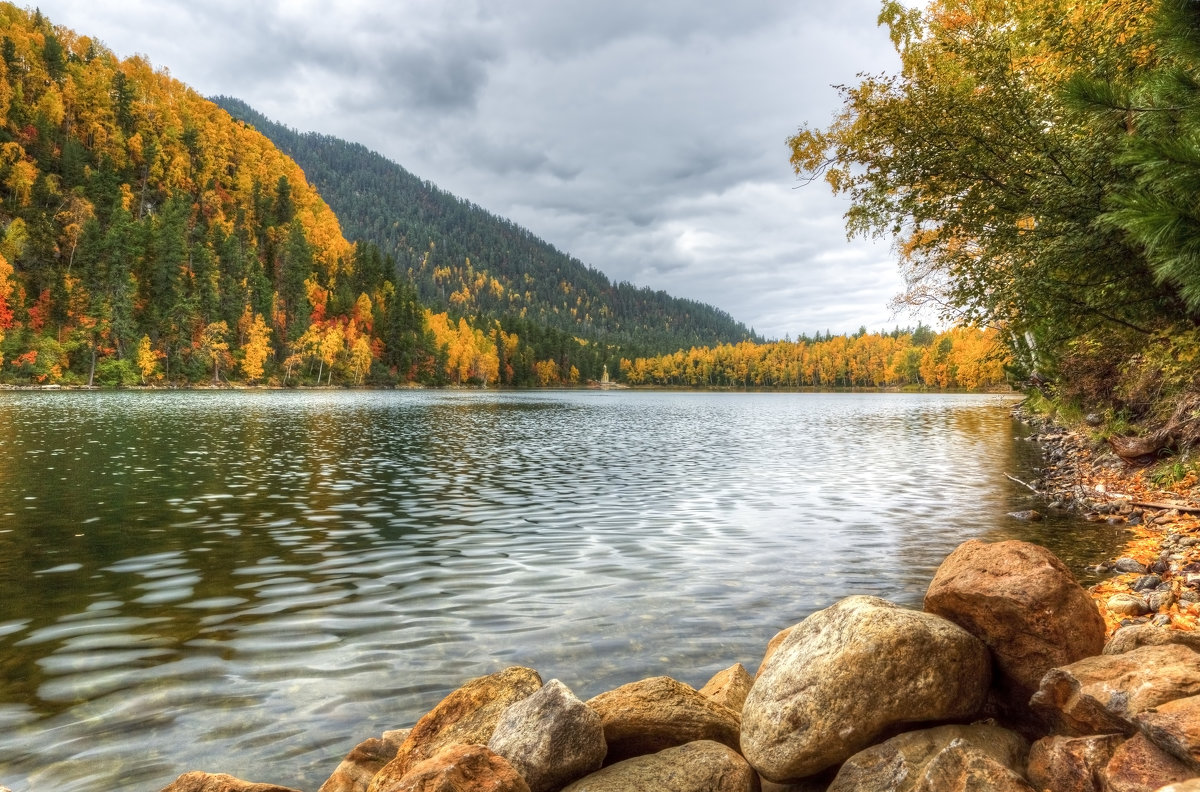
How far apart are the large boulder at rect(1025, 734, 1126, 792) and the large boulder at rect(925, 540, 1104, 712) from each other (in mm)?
1041

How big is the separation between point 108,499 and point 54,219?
120626 mm

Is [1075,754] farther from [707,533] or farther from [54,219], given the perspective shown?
[54,219]

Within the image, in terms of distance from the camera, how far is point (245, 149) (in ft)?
545

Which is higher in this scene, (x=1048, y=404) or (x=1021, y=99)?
(x=1021, y=99)

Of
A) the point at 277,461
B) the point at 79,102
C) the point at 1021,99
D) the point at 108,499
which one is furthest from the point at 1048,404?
the point at 79,102

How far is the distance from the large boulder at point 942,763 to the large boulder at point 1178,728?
2.43ft

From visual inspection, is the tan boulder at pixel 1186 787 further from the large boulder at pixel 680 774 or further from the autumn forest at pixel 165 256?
the autumn forest at pixel 165 256

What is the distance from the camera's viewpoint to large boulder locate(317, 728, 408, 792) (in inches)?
195

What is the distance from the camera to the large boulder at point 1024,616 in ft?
16.7

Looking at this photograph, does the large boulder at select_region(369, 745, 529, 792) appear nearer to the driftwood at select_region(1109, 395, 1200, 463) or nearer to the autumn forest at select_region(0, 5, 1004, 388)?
the driftwood at select_region(1109, 395, 1200, 463)

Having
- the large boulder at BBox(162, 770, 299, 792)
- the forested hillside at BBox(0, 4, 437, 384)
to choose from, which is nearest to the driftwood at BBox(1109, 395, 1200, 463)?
the large boulder at BBox(162, 770, 299, 792)

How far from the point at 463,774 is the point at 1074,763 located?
12.3ft

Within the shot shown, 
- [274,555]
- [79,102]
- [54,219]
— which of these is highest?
[79,102]

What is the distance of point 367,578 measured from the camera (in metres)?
11.6
